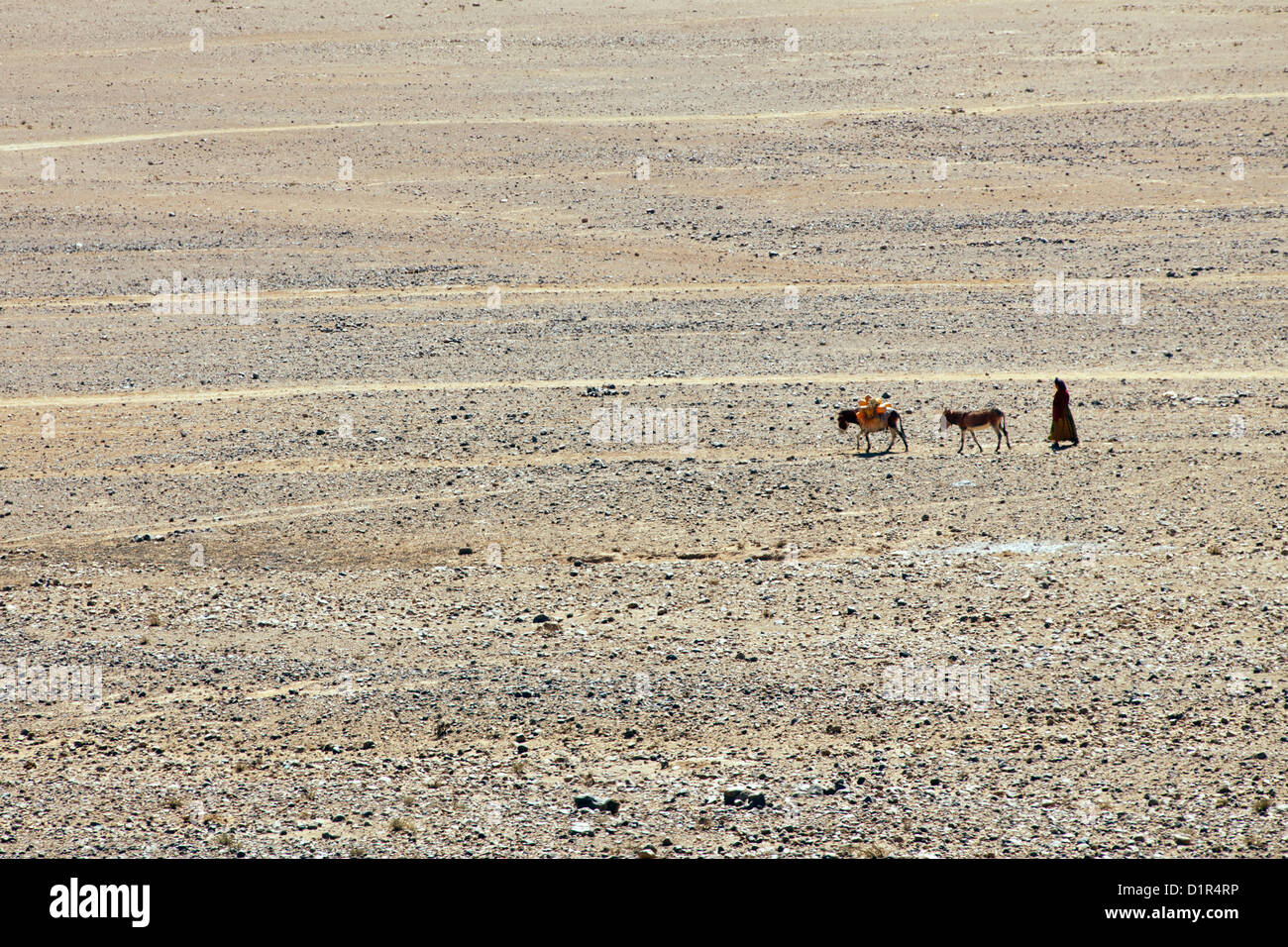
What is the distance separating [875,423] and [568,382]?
5.14 meters

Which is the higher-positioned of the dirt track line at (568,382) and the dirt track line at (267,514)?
the dirt track line at (568,382)

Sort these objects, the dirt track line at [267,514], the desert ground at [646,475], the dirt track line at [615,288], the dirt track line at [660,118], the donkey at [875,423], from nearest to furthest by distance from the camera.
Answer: the desert ground at [646,475] → the dirt track line at [267,514] → the donkey at [875,423] → the dirt track line at [615,288] → the dirt track line at [660,118]

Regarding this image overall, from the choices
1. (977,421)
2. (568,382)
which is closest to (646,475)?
(568,382)

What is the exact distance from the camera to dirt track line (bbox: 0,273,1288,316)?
2292 cm

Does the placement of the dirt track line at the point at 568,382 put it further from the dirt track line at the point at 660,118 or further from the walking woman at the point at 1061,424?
the dirt track line at the point at 660,118

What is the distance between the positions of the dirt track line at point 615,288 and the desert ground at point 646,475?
126 millimetres

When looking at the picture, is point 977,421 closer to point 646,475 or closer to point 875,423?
point 875,423

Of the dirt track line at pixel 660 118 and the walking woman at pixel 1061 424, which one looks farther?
the dirt track line at pixel 660 118

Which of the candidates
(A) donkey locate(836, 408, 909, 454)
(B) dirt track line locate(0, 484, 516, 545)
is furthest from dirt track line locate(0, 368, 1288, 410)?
(B) dirt track line locate(0, 484, 516, 545)

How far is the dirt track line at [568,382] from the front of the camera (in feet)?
59.9

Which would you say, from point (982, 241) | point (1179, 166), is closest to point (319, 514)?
point (982, 241)

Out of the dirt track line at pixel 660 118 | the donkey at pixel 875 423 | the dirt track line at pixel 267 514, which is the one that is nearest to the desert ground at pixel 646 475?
the dirt track line at pixel 267 514

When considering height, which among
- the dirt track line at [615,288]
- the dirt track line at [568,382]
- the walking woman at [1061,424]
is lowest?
the walking woman at [1061,424]
